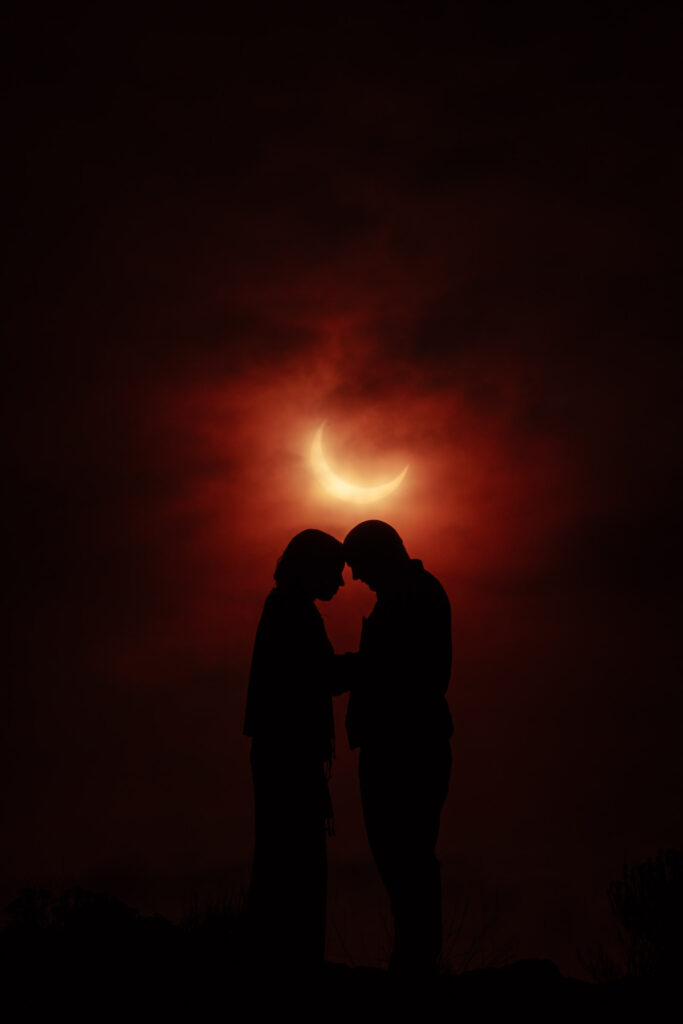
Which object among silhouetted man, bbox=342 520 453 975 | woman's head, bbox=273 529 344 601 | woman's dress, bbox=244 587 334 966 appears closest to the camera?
silhouetted man, bbox=342 520 453 975

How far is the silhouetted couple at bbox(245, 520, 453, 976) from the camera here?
7.00 meters

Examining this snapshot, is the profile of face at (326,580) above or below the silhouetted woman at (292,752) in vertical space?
above

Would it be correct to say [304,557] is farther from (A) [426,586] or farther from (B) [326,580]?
(A) [426,586]

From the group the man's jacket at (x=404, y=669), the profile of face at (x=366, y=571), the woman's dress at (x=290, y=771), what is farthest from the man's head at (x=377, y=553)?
the woman's dress at (x=290, y=771)

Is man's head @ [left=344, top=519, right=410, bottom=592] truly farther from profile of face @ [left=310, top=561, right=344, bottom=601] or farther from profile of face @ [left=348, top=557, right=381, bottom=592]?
profile of face @ [left=310, top=561, right=344, bottom=601]

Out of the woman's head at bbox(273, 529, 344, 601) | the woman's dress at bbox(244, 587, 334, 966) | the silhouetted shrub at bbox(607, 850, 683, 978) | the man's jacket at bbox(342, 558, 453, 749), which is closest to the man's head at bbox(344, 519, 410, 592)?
the man's jacket at bbox(342, 558, 453, 749)

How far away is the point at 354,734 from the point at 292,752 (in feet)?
1.88

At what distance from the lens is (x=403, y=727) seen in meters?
7.16

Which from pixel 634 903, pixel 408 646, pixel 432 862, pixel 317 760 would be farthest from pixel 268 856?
pixel 634 903

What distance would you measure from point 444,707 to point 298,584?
4.59ft

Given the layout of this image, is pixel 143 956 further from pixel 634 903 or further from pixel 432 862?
pixel 634 903

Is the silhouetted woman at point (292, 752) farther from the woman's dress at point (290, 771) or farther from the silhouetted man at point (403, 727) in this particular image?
the silhouetted man at point (403, 727)

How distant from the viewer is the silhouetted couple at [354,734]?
7.00m

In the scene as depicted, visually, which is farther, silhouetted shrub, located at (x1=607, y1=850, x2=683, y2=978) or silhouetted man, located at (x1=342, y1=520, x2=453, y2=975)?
silhouetted shrub, located at (x1=607, y1=850, x2=683, y2=978)
